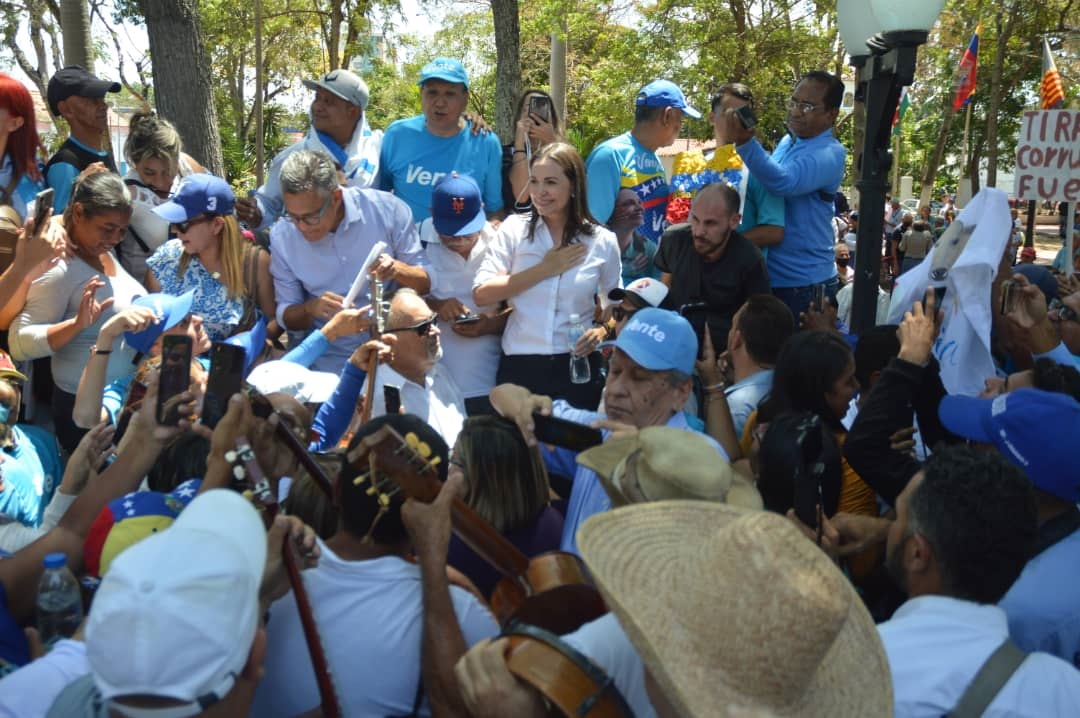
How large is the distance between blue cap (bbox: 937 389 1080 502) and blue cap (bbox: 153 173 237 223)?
11.0 feet

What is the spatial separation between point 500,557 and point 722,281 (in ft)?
8.57

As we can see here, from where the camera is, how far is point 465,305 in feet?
15.0

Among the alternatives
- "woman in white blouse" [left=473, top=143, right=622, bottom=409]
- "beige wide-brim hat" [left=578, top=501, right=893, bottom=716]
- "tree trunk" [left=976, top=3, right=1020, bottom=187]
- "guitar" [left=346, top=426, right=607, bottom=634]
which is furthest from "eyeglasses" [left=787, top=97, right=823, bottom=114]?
"tree trunk" [left=976, top=3, right=1020, bottom=187]

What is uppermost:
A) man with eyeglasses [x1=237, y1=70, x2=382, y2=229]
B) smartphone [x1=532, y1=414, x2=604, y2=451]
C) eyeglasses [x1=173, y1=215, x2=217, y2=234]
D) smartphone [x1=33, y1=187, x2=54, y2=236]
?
man with eyeglasses [x1=237, y1=70, x2=382, y2=229]

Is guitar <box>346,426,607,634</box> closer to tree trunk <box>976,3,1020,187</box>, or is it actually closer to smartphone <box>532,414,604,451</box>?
smartphone <box>532,414,604,451</box>

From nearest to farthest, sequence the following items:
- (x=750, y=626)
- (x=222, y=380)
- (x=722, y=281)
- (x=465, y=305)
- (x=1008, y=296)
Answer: (x=750, y=626), (x=222, y=380), (x=1008, y=296), (x=722, y=281), (x=465, y=305)

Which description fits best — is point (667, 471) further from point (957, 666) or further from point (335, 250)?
point (335, 250)

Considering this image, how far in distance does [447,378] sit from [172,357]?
1.66 metres

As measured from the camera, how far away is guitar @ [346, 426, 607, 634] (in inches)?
74.2

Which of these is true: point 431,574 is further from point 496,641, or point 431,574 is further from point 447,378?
point 447,378

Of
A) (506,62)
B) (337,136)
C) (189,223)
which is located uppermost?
(506,62)

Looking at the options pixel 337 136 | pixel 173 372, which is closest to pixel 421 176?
pixel 337 136

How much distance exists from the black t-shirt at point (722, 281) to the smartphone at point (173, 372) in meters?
2.69

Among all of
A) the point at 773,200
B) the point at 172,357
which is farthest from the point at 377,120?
the point at 172,357
